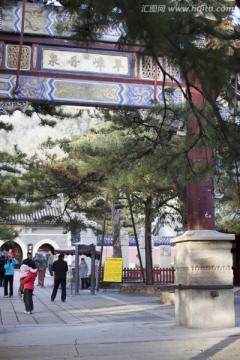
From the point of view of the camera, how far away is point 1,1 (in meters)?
4.00

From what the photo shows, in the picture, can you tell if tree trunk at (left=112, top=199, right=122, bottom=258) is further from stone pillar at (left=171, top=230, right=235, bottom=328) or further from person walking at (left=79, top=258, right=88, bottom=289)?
stone pillar at (left=171, top=230, right=235, bottom=328)

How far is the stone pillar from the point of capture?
27.7 ft

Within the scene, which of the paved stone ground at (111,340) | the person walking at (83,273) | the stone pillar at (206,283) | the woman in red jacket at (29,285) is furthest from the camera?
the person walking at (83,273)

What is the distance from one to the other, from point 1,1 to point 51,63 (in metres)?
6.15

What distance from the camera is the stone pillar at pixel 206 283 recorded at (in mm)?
8430

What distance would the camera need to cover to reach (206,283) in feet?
28.0

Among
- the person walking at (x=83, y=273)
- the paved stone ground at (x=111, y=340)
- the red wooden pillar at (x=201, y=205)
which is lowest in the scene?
the paved stone ground at (x=111, y=340)

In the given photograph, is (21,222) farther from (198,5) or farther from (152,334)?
(198,5)

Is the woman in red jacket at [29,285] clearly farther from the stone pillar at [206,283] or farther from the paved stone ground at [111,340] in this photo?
the stone pillar at [206,283]

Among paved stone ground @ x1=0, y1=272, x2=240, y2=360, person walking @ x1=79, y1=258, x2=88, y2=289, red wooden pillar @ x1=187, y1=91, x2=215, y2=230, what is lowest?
Result: paved stone ground @ x1=0, y1=272, x2=240, y2=360

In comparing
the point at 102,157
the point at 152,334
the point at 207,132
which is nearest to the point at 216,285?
the point at 152,334

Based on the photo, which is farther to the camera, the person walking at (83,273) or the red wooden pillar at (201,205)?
the person walking at (83,273)

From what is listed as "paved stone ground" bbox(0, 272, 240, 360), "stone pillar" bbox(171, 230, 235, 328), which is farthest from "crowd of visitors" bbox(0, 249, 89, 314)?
"stone pillar" bbox(171, 230, 235, 328)

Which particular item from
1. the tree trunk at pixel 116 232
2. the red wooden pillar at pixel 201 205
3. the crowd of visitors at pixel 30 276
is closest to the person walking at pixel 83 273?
the crowd of visitors at pixel 30 276
